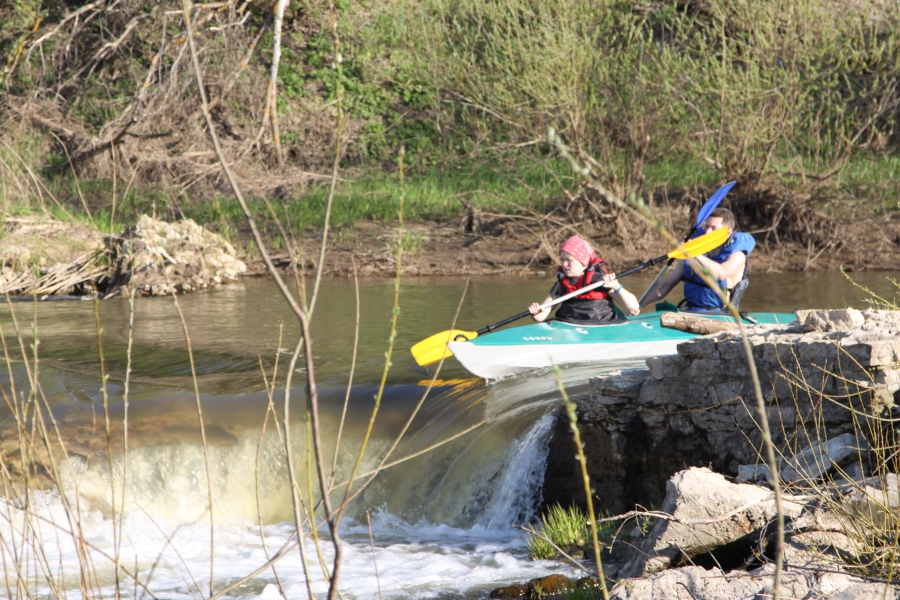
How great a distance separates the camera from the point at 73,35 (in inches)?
562

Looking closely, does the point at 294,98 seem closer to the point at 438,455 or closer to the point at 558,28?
the point at 558,28

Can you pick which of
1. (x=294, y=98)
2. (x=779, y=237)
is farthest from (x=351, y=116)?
(x=779, y=237)

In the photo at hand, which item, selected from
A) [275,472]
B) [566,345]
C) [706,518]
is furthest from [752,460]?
[275,472]

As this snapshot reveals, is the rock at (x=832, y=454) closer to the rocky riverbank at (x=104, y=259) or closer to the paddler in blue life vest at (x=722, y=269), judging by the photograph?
the paddler in blue life vest at (x=722, y=269)

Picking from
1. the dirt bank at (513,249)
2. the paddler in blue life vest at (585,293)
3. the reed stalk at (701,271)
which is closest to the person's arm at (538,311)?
the paddler in blue life vest at (585,293)

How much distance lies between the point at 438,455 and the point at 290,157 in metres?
11.3

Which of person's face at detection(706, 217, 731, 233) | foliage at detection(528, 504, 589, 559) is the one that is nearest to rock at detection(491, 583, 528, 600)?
foliage at detection(528, 504, 589, 559)

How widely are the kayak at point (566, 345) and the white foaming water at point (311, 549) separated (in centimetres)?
112

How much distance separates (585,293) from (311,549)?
2802 millimetres

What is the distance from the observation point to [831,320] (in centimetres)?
377

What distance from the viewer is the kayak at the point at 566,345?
582cm

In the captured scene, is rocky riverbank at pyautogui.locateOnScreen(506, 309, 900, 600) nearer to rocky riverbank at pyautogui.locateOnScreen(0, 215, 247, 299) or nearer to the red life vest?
the red life vest

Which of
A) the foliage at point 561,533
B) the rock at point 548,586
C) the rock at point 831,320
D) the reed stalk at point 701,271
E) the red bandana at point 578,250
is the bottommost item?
the foliage at point 561,533

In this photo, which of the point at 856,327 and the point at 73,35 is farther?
the point at 73,35
